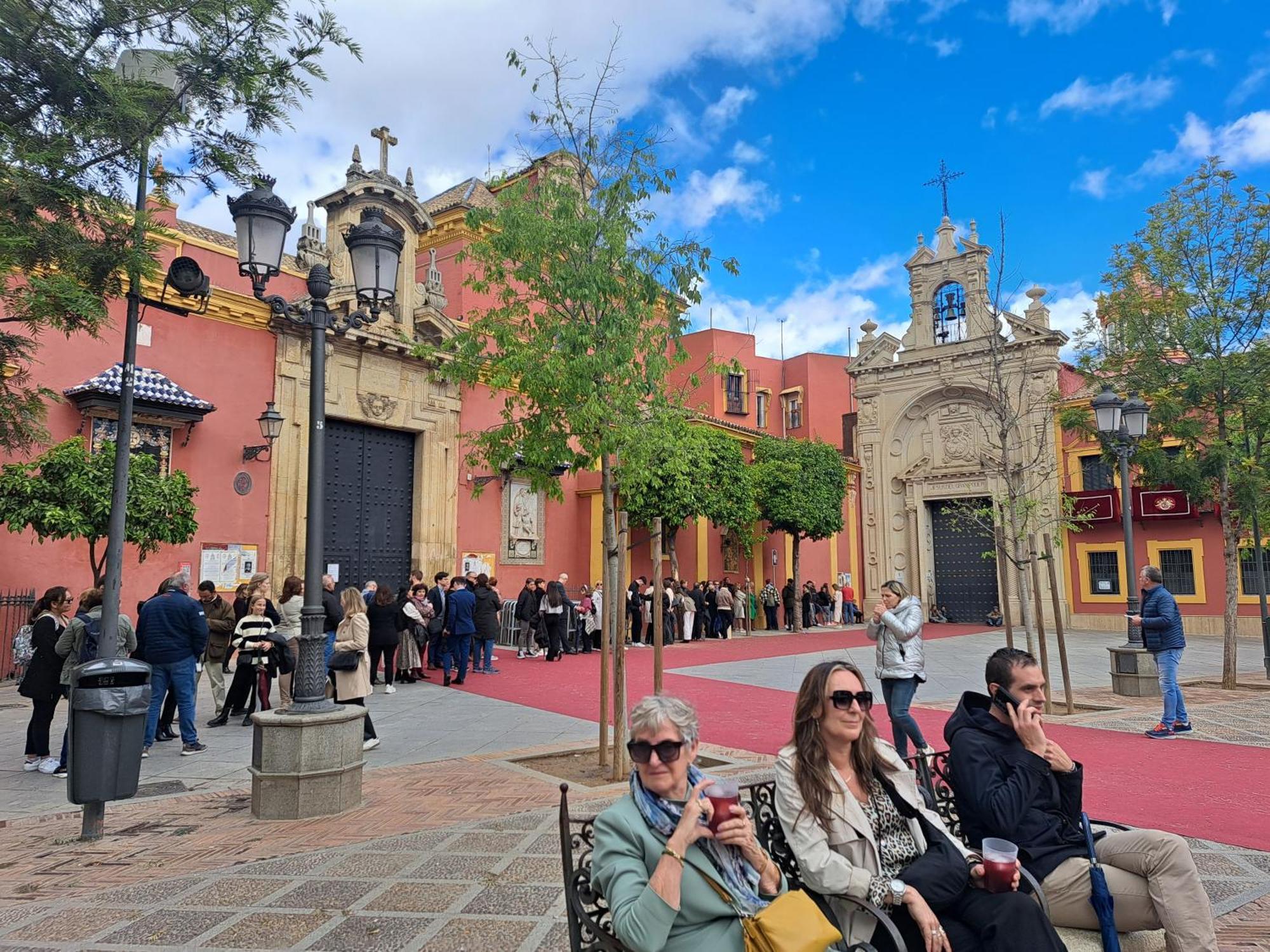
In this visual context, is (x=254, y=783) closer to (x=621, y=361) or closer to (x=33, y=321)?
(x=33, y=321)

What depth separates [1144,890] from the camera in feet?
10.3

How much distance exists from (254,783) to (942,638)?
65.7 ft

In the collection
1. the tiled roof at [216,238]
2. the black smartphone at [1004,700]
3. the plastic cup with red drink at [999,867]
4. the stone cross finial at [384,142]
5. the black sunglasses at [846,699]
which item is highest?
the stone cross finial at [384,142]

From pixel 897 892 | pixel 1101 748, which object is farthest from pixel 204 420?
pixel 897 892

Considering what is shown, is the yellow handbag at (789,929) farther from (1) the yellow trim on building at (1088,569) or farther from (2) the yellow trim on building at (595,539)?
(1) the yellow trim on building at (1088,569)

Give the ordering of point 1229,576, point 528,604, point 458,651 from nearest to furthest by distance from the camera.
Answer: point 1229,576
point 458,651
point 528,604

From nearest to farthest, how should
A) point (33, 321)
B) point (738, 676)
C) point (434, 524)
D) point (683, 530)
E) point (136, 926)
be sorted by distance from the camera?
point (136, 926), point (33, 321), point (738, 676), point (434, 524), point (683, 530)

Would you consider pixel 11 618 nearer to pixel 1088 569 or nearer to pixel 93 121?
pixel 93 121

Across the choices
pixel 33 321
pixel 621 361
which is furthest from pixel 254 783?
pixel 621 361

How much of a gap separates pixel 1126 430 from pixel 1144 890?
1078 cm

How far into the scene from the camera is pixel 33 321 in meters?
5.72

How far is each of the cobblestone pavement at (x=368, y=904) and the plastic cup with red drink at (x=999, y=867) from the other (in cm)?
188

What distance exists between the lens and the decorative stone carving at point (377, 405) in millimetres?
17562

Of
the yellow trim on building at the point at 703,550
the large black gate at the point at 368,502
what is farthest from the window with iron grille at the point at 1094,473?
the large black gate at the point at 368,502
